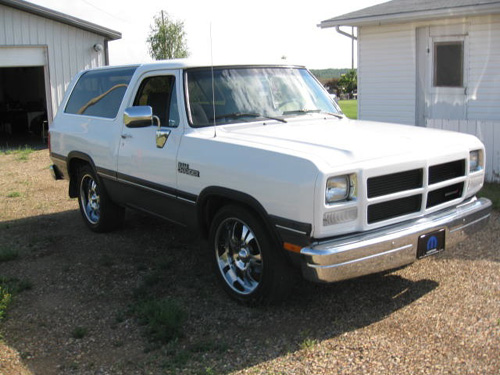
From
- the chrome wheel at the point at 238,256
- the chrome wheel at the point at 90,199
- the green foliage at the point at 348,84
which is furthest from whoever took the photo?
the green foliage at the point at 348,84

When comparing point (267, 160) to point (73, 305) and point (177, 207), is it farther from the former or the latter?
point (73, 305)

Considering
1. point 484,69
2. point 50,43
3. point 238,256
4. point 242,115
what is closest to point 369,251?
point 238,256

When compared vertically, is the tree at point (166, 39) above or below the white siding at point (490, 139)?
above

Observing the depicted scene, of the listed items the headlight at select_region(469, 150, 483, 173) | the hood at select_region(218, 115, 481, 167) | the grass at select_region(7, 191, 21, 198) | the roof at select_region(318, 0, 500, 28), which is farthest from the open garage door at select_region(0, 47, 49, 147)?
the headlight at select_region(469, 150, 483, 173)

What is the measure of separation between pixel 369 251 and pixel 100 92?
4.15 meters

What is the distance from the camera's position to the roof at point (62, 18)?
15289 millimetres

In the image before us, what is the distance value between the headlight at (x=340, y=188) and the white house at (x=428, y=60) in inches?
256

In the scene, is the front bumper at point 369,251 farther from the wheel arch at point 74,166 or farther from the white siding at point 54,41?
the white siding at point 54,41

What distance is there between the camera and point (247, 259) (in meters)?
4.64

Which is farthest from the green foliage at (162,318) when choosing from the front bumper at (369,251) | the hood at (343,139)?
the hood at (343,139)

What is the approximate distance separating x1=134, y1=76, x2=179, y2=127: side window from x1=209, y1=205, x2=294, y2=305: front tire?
3.83 feet

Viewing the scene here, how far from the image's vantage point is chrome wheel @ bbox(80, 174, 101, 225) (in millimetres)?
7031

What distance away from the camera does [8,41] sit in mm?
15617

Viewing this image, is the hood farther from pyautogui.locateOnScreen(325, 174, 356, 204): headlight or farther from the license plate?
the license plate
